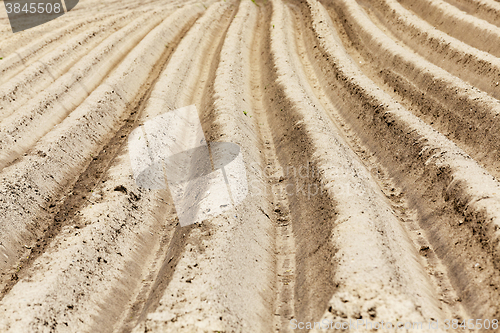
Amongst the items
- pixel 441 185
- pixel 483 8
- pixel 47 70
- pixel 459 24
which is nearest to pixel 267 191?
pixel 441 185

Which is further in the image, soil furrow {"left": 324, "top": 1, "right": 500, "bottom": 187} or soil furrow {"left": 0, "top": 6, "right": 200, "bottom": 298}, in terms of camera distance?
soil furrow {"left": 324, "top": 1, "right": 500, "bottom": 187}

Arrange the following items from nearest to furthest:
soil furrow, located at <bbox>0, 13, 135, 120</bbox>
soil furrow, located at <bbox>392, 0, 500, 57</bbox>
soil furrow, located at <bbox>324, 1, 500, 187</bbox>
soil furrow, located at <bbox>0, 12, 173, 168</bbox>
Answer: soil furrow, located at <bbox>324, 1, 500, 187</bbox>
soil furrow, located at <bbox>0, 12, 173, 168</bbox>
soil furrow, located at <bbox>0, 13, 135, 120</bbox>
soil furrow, located at <bbox>392, 0, 500, 57</bbox>

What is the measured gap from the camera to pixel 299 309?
478cm

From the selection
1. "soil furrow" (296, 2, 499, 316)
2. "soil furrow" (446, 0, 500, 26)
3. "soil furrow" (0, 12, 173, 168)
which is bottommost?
"soil furrow" (296, 2, 499, 316)

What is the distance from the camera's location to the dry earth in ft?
15.3

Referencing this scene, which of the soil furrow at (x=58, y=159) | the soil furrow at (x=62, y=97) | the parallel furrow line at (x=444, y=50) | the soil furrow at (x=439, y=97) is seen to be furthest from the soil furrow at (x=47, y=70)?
the parallel furrow line at (x=444, y=50)

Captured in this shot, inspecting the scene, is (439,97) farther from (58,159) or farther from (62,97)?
(62,97)

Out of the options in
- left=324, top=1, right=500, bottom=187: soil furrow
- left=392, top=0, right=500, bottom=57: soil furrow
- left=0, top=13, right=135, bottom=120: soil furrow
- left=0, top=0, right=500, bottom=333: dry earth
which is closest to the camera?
left=0, top=0, right=500, bottom=333: dry earth

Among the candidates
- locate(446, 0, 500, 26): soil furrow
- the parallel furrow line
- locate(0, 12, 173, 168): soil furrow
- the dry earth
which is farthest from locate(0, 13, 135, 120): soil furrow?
locate(446, 0, 500, 26): soil furrow

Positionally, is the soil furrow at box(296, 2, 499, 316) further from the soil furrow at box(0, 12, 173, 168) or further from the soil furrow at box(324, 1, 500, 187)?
the soil furrow at box(0, 12, 173, 168)

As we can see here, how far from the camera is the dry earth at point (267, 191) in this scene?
15.3 ft

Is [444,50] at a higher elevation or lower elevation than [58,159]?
higher

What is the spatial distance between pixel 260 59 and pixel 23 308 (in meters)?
10.7

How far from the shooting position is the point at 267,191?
7.06 metres
